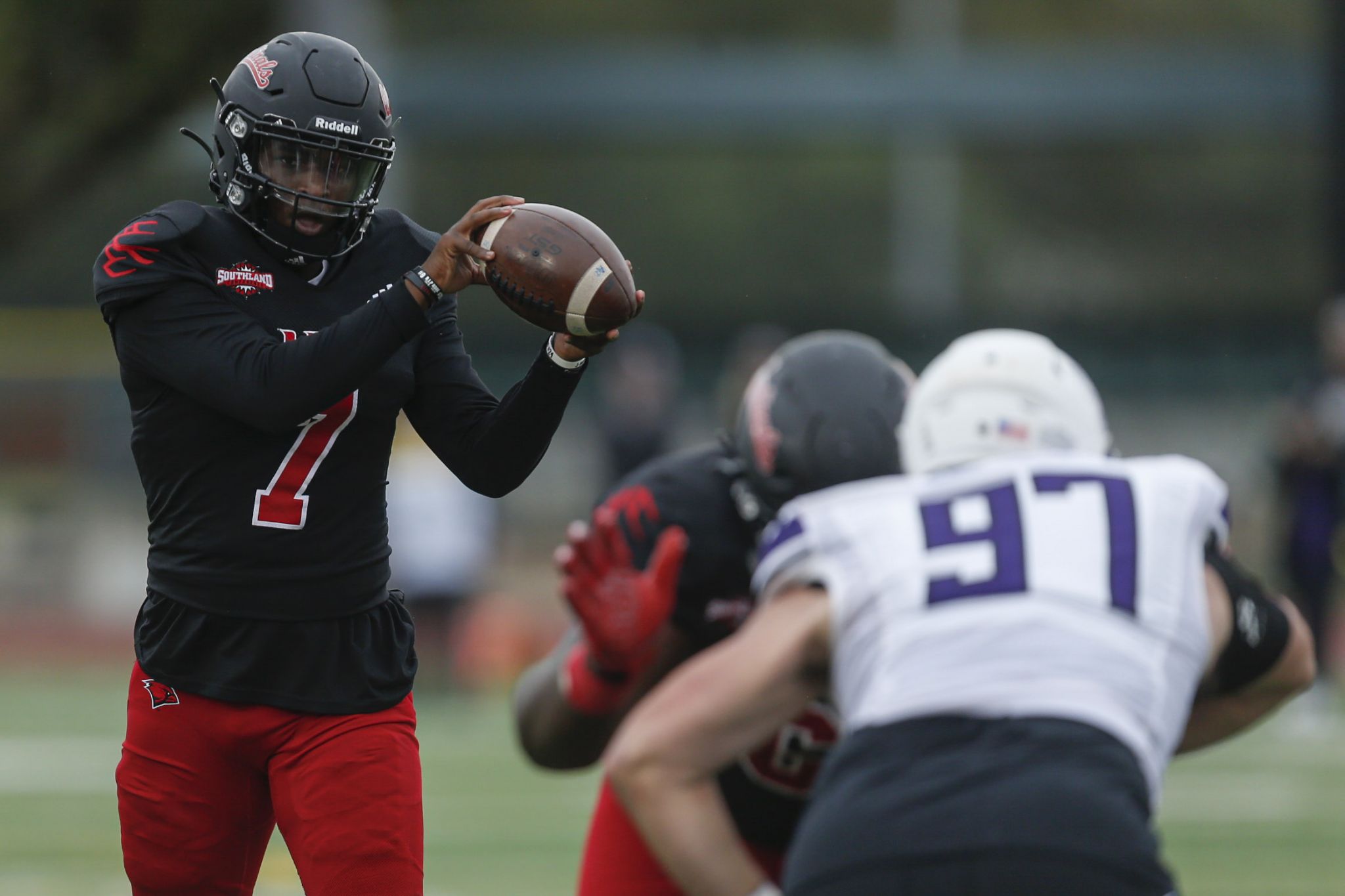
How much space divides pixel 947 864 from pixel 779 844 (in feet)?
4.21

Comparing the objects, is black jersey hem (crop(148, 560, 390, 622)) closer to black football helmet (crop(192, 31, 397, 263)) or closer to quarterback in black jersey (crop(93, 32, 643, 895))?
quarterback in black jersey (crop(93, 32, 643, 895))

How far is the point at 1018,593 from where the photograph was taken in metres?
2.57

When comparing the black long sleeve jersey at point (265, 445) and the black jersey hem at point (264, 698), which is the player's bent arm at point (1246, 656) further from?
the black jersey hem at point (264, 698)

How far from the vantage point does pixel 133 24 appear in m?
17.8

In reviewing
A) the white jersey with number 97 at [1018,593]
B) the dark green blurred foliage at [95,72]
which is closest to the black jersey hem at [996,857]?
the white jersey with number 97 at [1018,593]

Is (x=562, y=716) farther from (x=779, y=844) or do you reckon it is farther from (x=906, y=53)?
(x=906, y=53)

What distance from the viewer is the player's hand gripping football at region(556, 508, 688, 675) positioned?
3.05 m

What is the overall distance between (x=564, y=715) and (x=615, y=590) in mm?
435

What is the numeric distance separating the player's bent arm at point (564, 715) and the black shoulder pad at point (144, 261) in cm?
91

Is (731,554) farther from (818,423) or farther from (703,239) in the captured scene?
(703,239)

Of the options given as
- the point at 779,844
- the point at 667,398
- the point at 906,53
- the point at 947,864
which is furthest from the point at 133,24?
the point at 947,864

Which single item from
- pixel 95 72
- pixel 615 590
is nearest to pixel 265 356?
pixel 615 590

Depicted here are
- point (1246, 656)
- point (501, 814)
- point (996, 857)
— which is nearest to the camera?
point (996, 857)

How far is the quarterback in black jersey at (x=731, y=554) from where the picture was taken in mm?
3447
